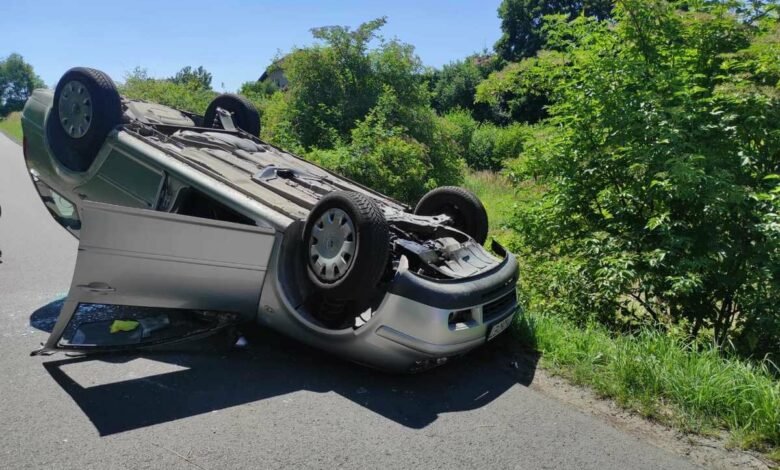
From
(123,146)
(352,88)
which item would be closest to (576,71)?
(123,146)

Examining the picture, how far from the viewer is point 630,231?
5.33 metres

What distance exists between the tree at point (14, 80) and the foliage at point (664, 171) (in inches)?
3625

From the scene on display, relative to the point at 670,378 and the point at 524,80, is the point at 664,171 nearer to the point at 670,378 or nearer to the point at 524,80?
the point at 670,378

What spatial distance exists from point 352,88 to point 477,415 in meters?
10.5

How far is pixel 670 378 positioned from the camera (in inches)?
149

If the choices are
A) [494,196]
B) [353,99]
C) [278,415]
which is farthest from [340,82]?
[278,415]

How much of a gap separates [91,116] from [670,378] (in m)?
5.12

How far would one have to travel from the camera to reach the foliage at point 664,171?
4.66 m

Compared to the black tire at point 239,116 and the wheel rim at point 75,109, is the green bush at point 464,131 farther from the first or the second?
the wheel rim at point 75,109

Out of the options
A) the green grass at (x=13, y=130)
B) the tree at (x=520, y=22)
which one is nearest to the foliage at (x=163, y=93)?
the green grass at (x=13, y=130)

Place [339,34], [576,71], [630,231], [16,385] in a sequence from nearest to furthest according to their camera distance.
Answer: [16,385] → [630,231] → [576,71] → [339,34]

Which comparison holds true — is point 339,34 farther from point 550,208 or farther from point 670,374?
point 670,374

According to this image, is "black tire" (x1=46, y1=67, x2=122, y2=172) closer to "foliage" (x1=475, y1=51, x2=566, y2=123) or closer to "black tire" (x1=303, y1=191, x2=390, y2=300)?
"black tire" (x1=303, y1=191, x2=390, y2=300)

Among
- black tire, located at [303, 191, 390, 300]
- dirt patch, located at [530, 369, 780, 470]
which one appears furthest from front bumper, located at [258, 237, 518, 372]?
dirt patch, located at [530, 369, 780, 470]
